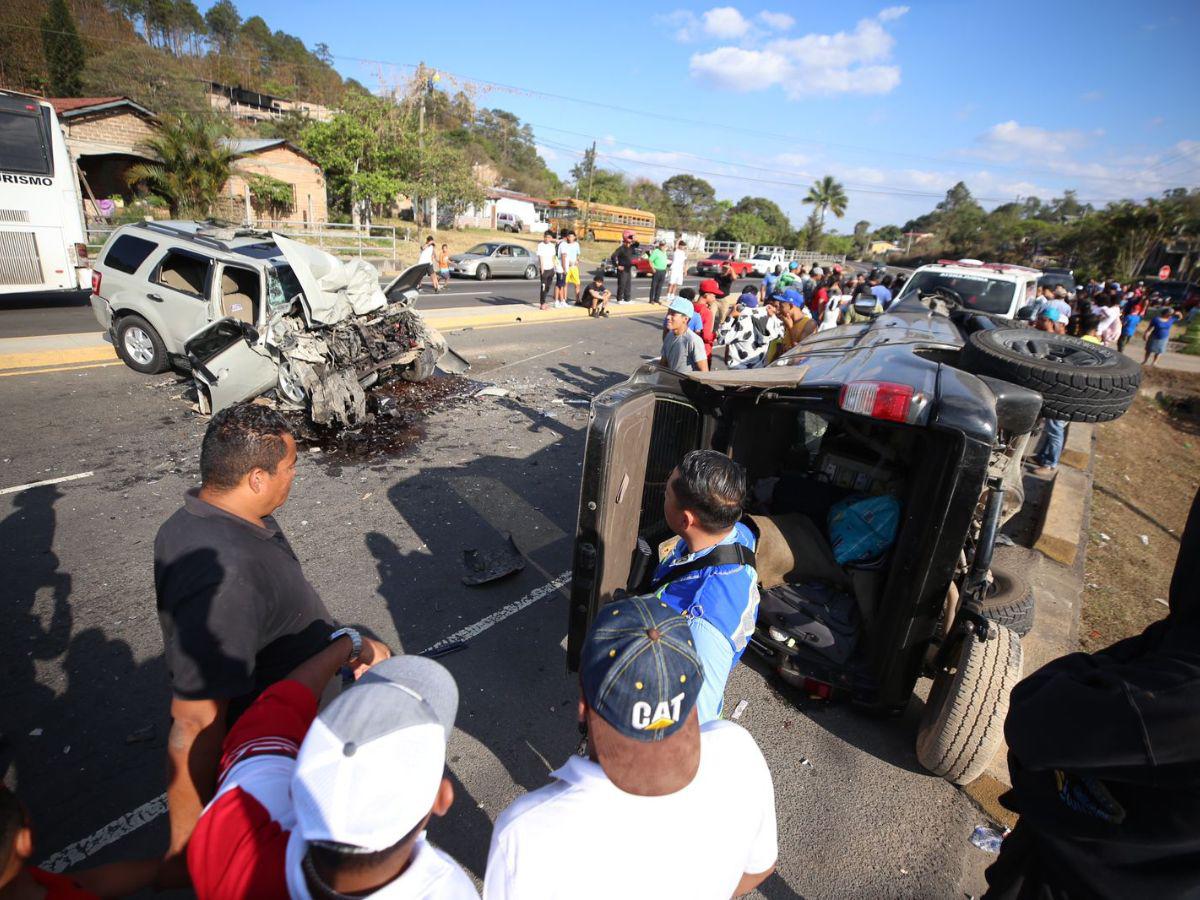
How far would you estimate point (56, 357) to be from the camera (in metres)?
8.57

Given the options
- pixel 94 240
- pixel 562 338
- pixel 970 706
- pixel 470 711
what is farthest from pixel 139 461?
pixel 94 240

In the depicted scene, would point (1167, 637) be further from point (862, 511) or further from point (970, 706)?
point (862, 511)

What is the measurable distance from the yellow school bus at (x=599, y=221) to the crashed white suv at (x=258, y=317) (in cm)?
3732

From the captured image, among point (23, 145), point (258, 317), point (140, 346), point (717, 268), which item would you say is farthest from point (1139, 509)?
point (717, 268)

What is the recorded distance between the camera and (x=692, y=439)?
3.79 m

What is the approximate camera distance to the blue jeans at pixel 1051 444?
23.8 feet

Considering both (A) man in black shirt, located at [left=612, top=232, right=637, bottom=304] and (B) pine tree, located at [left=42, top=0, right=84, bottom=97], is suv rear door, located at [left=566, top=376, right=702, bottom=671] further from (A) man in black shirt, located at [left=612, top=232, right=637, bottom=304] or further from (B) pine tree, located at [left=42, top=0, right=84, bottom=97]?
(B) pine tree, located at [left=42, top=0, right=84, bottom=97]

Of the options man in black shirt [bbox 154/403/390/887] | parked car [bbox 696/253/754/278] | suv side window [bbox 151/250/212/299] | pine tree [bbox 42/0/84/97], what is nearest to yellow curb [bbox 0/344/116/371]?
suv side window [bbox 151/250/212/299]

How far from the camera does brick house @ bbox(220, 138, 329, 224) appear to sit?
2692 centimetres

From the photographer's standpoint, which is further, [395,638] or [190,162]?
[190,162]

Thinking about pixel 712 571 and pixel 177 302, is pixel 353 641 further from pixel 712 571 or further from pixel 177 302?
pixel 177 302

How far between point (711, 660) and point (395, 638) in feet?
8.28

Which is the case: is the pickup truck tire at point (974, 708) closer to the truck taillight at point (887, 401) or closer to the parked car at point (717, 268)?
the truck taillight at point (887, 401)

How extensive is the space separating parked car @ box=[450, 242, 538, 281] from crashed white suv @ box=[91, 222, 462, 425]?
14868 millimetres
